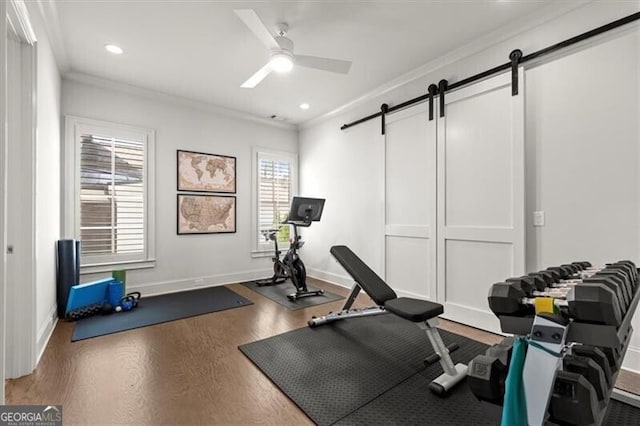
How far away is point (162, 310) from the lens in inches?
139

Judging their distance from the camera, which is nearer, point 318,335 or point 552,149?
point 552,149

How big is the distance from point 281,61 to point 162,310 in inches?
124

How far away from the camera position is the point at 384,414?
171 cm

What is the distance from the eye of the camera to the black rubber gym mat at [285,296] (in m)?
3.80

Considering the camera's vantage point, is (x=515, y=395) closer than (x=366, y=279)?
Yes

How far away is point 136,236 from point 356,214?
3.23 m

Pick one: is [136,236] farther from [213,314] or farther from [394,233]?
[394,233]

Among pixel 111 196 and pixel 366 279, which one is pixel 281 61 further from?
pixel 111 196

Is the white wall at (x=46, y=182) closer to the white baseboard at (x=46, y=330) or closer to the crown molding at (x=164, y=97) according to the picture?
the white baseboard at (x=46, y=330)

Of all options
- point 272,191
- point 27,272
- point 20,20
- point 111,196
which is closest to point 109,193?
point 111,196

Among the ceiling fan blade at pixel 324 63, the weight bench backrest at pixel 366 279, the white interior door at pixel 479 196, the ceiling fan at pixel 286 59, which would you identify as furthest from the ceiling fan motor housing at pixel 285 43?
the weight bench backrest at pixel 366 279

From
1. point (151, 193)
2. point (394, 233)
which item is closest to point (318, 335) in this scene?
point (394, 233)

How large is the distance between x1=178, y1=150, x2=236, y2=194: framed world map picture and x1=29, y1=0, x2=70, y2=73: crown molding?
162 centimetres

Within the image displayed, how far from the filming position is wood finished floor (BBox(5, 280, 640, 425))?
1.71 metres
